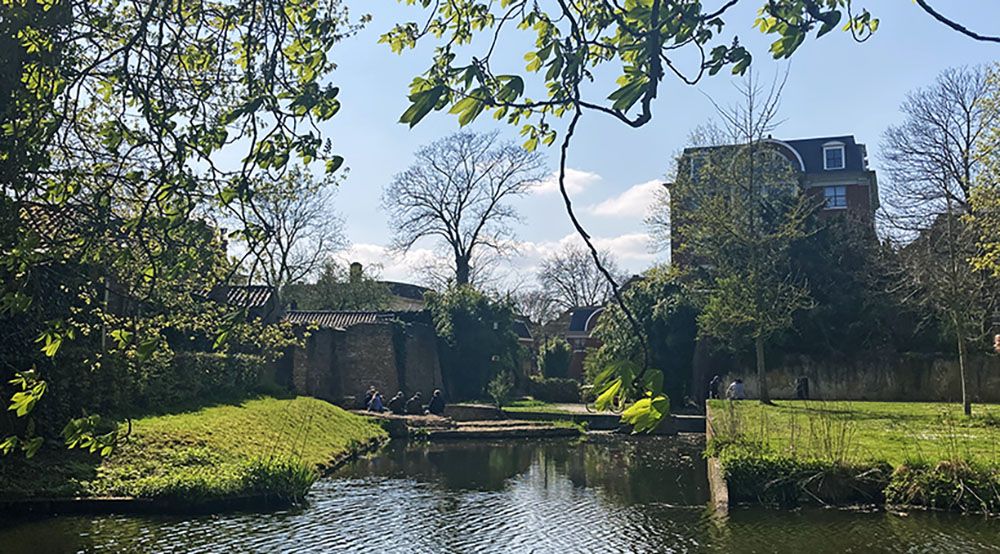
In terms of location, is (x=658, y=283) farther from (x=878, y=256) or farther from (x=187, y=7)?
(x=187, y=7)

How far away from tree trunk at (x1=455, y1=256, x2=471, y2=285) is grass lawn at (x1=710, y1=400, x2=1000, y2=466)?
2359cm

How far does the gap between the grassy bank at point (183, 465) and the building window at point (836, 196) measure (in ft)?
93.9

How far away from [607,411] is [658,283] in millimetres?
29612

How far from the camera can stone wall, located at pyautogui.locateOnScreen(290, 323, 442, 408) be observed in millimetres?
31938

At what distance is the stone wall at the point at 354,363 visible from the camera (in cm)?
3194

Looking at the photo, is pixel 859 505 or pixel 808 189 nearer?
pixel 859 505

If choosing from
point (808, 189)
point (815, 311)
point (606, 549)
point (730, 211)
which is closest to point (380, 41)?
point (606, 549)

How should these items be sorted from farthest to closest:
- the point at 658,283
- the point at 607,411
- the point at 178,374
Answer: the point at 658,283 → the point at 178,374 → the point at 607,411

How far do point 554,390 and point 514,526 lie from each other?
26.3 metres

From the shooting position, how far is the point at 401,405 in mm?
29531

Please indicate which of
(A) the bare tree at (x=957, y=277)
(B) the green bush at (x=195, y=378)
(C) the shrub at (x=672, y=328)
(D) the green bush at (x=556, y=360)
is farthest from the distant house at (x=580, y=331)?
(B) the green bush at (x=195, y=378)

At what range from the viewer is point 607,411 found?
2.09 m

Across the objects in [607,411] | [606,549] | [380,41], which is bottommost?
A: [606,549]

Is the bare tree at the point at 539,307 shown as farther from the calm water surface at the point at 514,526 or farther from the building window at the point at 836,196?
the calm water surface at the point at 514,526
